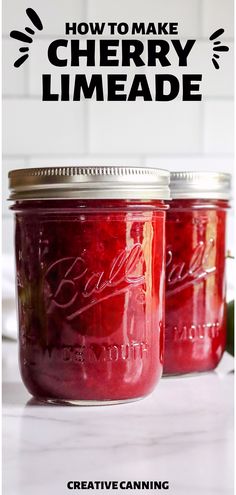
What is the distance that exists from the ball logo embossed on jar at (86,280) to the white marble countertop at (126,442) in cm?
10

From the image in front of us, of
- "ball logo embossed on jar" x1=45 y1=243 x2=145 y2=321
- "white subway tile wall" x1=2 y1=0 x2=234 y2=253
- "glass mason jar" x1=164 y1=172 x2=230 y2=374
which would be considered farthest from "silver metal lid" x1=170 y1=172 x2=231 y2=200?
"white subway tile wall" x1=2 y1=0 x2=234 y2=253

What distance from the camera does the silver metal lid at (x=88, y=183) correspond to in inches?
27.5

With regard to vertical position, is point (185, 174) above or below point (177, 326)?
above

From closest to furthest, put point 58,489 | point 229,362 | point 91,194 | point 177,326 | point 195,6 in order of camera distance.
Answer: point 58,489 < point 91,194 < point 177,326 < point 229,362 < point 195,6

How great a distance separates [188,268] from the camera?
82cm

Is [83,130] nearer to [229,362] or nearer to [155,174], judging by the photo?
[229,362]

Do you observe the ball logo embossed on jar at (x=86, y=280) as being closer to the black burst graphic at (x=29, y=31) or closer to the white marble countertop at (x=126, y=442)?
the white marble countertop at (x=126, y=442)

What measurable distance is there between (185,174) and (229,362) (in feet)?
0.90

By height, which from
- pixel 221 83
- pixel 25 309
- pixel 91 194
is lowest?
pixel 25 309

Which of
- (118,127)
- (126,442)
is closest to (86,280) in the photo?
(126,442)

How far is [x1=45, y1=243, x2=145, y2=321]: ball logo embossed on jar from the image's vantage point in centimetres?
70

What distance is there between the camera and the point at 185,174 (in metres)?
0.82

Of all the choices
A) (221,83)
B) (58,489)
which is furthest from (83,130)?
(58,489)

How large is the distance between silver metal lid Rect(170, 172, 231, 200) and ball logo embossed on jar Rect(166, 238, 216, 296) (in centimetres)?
5
